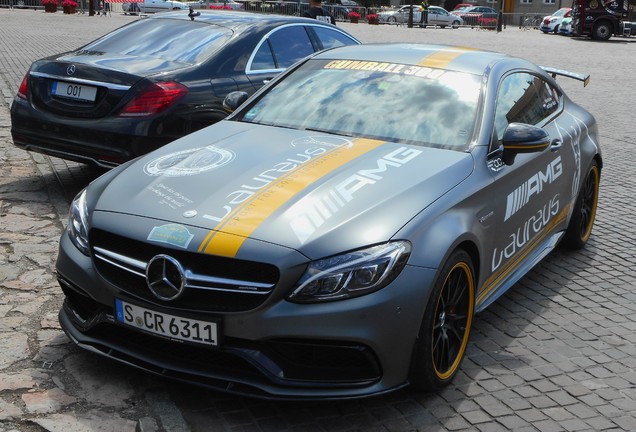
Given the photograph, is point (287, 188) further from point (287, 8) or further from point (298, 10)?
point (287, 8)

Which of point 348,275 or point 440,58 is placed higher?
point 440,58

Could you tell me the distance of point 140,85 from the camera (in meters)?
6.57

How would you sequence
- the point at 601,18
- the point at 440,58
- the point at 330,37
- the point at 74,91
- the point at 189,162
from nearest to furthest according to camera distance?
1. the point at 189,162
2. the point at 440,58
3. the point at 74,91
4. the point at 330,37
5. the point at 601,18

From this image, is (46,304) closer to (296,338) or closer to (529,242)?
(296,338)

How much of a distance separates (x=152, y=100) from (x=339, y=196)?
10.0ft

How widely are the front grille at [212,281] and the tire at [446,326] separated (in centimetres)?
75

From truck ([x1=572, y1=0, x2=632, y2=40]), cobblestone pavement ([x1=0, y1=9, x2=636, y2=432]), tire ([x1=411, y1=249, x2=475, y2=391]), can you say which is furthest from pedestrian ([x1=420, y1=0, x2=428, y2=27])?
tire ([x1=411, y1=249, x2=475, y2=391])

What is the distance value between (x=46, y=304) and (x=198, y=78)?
2.64 metres

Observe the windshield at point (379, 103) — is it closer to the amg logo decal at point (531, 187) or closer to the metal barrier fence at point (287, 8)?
the amg logo decal at point (531, 187)

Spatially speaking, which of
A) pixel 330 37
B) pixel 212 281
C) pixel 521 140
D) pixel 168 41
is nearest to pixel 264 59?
pixel 168 41

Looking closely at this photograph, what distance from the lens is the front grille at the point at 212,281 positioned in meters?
3.53

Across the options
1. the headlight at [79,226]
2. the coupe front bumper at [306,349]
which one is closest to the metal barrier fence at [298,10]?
the headlight at [79,226]

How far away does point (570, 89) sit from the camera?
57.2ft

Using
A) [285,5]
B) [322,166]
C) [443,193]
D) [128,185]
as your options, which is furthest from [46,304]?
[285,5]
